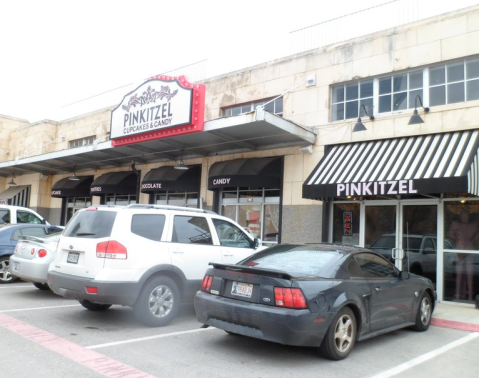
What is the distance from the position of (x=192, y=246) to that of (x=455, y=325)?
189 inches

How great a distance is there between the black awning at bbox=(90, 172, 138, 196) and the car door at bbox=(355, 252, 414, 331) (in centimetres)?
1303

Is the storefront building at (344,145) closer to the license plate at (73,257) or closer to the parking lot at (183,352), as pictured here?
the parking lot at (183,352)

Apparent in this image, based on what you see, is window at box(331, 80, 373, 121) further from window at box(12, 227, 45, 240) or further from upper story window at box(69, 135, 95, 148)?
upper story window at box(69, 135, 95, 148)

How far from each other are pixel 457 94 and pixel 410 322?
6.16m

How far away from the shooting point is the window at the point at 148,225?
270 inches

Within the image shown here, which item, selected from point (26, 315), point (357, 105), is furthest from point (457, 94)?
point (26, 315)

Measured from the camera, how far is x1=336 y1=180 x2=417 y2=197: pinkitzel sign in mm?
9305

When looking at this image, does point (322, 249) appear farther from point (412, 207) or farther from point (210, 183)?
point (210, 183)

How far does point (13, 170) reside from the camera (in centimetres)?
2372

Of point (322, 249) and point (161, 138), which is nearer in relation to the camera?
point (322, 249)

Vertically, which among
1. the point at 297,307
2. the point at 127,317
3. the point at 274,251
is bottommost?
the point at 127,317

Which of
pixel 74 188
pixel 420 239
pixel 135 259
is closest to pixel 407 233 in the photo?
pixel 420 239

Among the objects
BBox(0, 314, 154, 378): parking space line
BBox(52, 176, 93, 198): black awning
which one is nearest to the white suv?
BBox(0, 314, 154, 378): parking space line

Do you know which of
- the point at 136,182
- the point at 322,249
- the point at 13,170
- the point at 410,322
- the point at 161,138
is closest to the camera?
the point at 322,249
